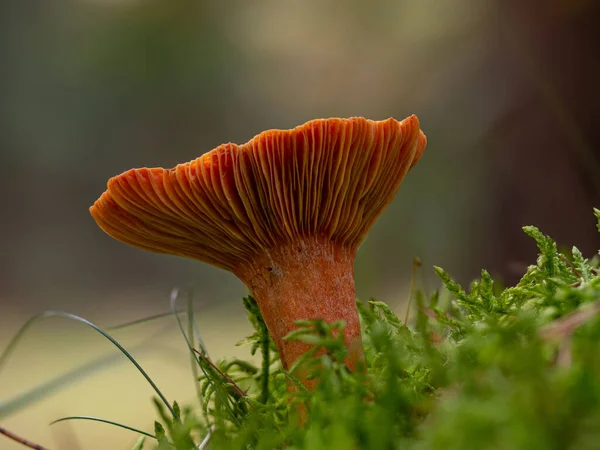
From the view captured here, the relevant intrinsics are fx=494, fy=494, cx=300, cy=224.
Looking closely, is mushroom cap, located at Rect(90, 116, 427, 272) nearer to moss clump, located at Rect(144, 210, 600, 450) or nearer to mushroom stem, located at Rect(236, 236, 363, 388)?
mushroom stem, located at Rect(236, 236, 363, 388)

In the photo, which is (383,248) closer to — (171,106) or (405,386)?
(171,106)

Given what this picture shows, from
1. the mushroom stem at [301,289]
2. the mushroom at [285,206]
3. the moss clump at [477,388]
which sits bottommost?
the moss clump at [477,388]

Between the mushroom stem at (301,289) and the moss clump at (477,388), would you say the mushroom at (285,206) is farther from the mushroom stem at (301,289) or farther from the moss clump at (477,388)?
the moss clump at (477,388)

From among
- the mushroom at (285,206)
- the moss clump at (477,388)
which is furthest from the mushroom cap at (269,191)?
the moss clump at (477,388)

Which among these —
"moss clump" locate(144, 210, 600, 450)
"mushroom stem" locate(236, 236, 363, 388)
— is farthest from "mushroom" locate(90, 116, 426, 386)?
"moss clump" locate(144, 210, 600, 450)

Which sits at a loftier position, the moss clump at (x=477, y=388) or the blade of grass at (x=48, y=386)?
the blade of grass at (x=48, y=386)

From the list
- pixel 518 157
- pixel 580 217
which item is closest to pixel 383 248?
pixel 518 157

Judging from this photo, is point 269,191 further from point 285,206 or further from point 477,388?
point 477,388
